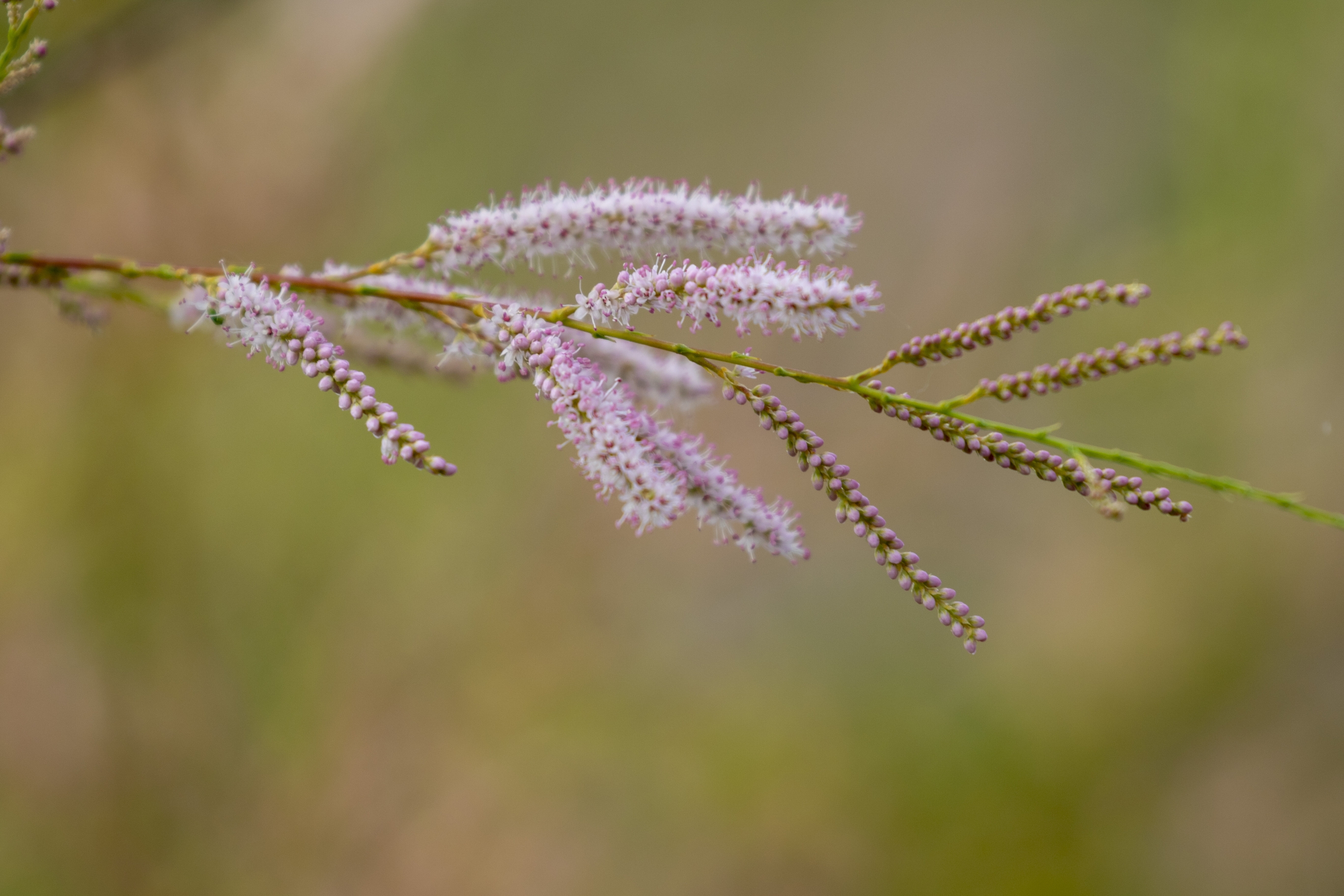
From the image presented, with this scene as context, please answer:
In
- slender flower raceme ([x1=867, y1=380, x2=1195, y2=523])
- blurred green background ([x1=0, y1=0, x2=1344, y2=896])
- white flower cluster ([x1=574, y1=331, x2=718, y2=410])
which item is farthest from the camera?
blurred green background ([x1=0, y1=0, x2=1344, y2=896])

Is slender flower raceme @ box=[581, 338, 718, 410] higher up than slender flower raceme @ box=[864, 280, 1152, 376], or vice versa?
slender flower raceme @ box=[581, 338, 718, 410]

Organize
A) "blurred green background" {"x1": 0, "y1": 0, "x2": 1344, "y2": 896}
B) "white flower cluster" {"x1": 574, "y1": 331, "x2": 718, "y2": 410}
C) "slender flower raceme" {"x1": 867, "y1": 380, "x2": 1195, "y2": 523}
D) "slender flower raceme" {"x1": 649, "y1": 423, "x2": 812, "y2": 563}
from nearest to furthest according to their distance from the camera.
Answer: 1. "slender flower raceme" {"x1": 867, "y1": 380, "x2": 1195, "y2": 523}
2. "slender flower raceme" {"x1": 649, "y1": 423, "x2": 812, "y2": 563}
3. "white flower cluster" {"x1": 574, "y1": 331, "x2": 718, "y2": 410}
4. "blurred green background" {"x1": 0, "y1": 0, "x2": 1344, "y2": 896}

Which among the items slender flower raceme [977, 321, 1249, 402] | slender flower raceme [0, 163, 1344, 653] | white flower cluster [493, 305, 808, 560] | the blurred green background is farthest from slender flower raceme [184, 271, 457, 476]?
the blurred green background

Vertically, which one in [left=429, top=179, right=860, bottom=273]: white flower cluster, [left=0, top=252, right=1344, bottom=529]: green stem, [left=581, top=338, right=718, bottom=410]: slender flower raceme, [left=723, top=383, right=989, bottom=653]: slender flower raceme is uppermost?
[left=429, top=179, right=860, bottom=273]: white flower cluster

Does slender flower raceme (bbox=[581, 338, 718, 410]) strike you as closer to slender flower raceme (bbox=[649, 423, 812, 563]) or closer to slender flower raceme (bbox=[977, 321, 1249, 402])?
slender flower raceme (bbox=[649, 423, 812, 563])

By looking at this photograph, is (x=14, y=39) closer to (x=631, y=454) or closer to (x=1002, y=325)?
(x=631, y=454)

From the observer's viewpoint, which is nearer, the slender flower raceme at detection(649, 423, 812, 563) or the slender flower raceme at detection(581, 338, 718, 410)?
the slender flower raceme at detection(649, 423, 812, 563)

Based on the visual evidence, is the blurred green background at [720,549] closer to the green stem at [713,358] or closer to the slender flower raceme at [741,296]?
the green stem at [713,358]

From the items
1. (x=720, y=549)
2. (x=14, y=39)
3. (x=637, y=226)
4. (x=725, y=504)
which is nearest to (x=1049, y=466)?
(x=725, y=504)
